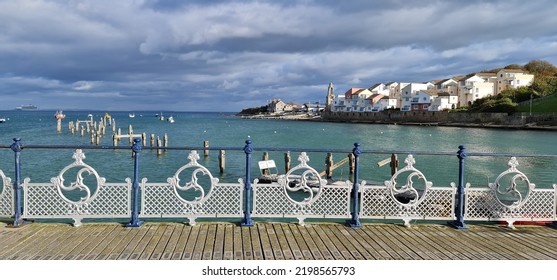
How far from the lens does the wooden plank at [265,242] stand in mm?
4961

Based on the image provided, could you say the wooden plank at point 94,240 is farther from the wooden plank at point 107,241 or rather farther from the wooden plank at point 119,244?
the wooden plank at point 119,244

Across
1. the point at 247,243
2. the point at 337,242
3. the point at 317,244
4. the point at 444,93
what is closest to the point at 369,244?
the point at 337,242

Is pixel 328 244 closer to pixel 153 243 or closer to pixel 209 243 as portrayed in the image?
pixel 209 243

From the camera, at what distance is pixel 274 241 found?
5.49 metres

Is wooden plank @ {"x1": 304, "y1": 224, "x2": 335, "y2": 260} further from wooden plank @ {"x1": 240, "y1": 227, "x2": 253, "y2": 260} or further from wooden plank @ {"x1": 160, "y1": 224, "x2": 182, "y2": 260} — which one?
wooden plank @ {"x1": 160, "y1": 224, "x2": 182, "y2": 260}

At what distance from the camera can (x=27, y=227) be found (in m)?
5.95

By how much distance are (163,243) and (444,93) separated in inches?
5044

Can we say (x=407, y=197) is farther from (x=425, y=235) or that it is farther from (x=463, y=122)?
(x=463, y=122)

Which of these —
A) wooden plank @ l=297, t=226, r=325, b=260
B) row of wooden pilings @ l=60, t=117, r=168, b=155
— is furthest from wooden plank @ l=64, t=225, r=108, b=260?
row of wooden pilings @ l=60, t=117, r=168, b=155

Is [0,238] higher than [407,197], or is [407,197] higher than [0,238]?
[0,238]

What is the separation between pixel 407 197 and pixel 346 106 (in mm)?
147345

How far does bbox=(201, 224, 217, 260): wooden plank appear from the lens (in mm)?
4920
